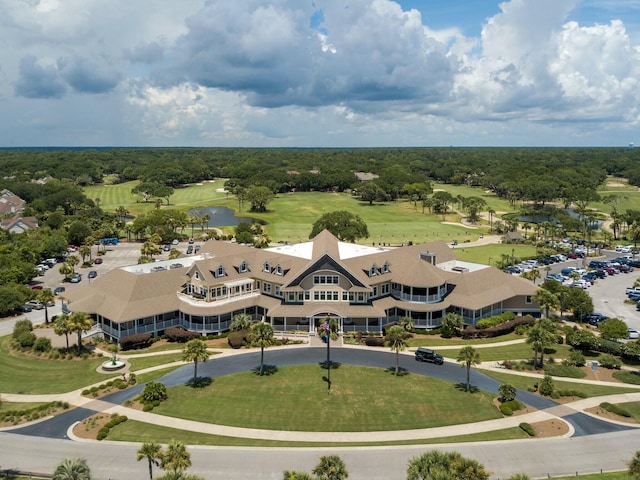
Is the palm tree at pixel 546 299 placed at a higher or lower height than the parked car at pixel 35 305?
higher

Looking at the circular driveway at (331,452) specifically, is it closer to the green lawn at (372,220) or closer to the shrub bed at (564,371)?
the shrub bed at (564,371)

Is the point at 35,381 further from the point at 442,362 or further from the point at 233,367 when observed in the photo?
the point at 442,362

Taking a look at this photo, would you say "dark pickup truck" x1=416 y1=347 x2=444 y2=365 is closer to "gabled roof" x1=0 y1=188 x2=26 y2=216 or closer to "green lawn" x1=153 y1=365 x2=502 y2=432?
"green lawn" x1=153 y1=365 x2=502 y2=432

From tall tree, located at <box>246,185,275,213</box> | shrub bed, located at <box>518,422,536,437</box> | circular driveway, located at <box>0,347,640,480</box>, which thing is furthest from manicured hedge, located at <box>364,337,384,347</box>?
tall tree, located at <box>246,185,275,213</box>

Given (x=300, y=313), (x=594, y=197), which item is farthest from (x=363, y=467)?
(x=594, y=197)

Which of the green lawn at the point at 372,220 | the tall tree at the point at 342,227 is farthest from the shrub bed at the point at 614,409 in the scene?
the green lawn at the point at 372,220

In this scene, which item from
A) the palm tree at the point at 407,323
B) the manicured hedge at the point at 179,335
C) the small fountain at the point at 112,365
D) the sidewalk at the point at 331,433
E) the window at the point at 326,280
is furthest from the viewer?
the window at the point at 326,280
